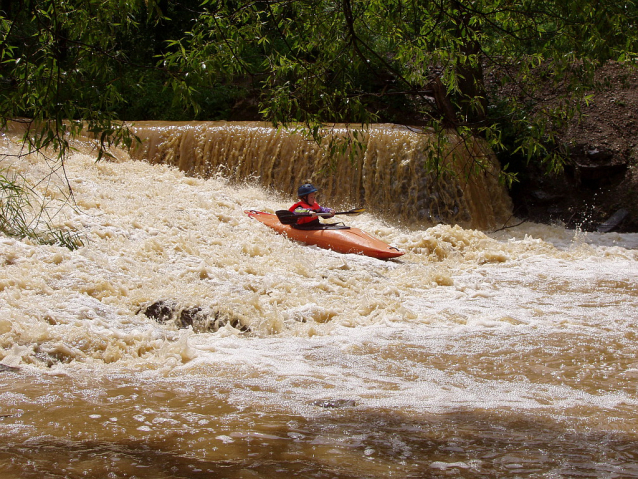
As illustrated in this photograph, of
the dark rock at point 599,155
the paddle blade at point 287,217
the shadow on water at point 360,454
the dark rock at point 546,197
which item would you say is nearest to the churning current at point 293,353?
the shadow on water at point 360,454

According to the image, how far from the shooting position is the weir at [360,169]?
955 cm

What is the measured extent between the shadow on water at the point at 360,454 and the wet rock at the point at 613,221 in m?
8.69

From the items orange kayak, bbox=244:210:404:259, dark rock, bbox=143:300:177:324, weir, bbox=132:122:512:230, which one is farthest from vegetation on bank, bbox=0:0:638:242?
weir, bbox=132:122:512:230

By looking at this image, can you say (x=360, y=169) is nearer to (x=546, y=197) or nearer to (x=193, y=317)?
(x=546, y=197)

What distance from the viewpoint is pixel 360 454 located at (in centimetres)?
226

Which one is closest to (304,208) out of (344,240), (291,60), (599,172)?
(344,240)

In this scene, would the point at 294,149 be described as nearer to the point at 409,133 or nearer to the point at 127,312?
the point at 409,133

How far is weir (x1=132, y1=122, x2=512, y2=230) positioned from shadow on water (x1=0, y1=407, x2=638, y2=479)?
7.01m

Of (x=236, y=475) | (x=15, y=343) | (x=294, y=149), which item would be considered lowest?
(x=15, y=343)

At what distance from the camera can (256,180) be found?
9922mm

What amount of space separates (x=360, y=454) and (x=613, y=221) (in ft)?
31.4

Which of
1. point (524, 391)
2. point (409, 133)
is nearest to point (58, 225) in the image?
point (524, 391)

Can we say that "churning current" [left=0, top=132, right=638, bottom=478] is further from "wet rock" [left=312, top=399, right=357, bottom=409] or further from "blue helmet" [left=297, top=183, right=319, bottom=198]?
"blue helmet" [left=297, top=183, right=319, bottom=198]

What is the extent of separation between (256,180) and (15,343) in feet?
21.1
